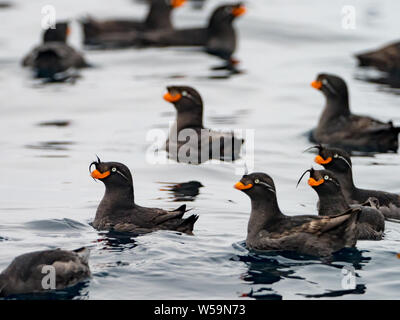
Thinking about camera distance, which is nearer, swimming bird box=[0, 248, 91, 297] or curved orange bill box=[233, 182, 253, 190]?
swimming bird box=[0, 248, 91, 297]

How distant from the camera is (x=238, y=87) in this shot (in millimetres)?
26828

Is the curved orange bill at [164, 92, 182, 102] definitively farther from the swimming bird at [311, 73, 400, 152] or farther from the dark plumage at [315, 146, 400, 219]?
the dark plumage at [315, 146, 400, 219]

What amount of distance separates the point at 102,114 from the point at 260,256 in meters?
11.5

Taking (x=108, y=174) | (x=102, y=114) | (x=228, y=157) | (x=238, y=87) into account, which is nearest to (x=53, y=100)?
(x=102, y=114)

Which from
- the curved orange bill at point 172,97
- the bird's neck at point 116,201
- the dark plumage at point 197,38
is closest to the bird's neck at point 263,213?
the bird's neck at point 116,201

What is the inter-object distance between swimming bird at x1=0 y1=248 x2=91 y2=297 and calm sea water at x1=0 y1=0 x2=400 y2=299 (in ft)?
0.68

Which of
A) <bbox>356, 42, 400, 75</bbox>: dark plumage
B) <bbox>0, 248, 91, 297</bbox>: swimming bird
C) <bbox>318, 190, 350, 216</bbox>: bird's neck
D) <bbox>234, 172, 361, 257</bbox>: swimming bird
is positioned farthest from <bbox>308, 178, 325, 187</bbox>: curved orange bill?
<bbox>356, 42, 400, 75</bbox>: dark plumage

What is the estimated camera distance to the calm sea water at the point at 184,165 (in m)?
12.4

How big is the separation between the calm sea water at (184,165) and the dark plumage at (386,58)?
2.46 ft

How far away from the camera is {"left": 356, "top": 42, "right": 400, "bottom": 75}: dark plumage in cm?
2756

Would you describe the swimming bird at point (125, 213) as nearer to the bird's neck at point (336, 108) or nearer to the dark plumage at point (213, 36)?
the bird's neck at point (336, 108)

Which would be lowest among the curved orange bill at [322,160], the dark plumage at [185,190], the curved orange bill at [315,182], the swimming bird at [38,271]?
the swimming bird at [38,271]
